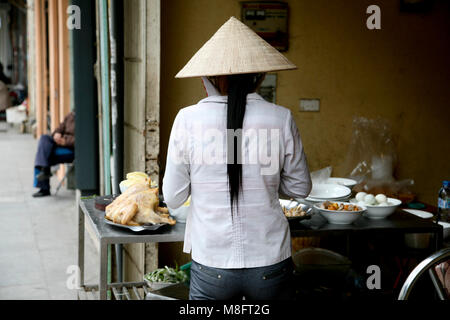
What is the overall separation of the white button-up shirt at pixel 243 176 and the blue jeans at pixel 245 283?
30mm

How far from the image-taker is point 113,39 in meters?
4.70

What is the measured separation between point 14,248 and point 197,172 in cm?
432

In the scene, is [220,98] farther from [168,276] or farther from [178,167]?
[168,276]

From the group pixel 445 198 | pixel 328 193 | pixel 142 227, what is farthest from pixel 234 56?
pixel 445 198

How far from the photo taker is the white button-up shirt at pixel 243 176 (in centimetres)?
243

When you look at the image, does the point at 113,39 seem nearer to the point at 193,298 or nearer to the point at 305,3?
the point at 305,3

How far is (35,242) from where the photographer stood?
21.0 ft

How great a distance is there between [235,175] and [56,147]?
6.21 metres

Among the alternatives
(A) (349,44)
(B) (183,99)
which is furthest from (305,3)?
(B) (183,99)

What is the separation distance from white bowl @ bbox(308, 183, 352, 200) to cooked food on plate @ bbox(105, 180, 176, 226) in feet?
3.42

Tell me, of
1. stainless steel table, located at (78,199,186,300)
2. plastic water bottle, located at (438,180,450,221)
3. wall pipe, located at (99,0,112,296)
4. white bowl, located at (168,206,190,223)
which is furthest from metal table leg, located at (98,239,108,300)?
plastic water bottle, located at (438,180,450,221)

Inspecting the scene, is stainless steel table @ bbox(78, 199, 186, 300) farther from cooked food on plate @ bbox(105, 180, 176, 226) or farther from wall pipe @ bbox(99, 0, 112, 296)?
wall pipe @ bbox(99, 0, 112, 296)

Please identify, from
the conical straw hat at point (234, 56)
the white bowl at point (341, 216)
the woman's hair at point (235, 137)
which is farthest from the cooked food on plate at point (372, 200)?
the woman's hair at point (235, 137)

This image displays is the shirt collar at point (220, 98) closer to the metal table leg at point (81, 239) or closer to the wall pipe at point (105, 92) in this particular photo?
the metal table leg at point (81, 239)
